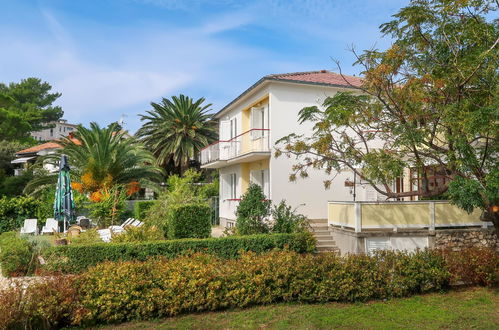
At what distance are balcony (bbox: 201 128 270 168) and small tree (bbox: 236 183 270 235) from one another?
15.6ft

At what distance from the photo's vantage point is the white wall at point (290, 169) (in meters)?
19.5

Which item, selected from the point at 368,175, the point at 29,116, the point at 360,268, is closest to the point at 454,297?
the point at 360,268

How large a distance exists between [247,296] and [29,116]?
5190 centimetres

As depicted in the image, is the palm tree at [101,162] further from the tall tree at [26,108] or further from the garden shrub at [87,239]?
the tall tree at [26,108]

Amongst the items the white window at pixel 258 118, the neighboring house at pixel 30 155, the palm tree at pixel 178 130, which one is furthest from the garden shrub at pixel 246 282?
the neighboring house at pixel 30 155

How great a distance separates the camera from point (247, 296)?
30.3 feet

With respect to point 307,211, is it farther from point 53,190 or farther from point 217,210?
point 53,190

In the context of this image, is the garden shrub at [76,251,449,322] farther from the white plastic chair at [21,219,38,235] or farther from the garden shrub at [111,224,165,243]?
the white plastic chair at [21,219,38,235]

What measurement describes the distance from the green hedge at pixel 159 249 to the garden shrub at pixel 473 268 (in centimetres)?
424

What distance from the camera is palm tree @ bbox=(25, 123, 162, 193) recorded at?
2617cm

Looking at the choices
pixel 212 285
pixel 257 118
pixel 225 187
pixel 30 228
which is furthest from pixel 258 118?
pixel 212 285

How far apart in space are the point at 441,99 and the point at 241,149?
40.1 feet

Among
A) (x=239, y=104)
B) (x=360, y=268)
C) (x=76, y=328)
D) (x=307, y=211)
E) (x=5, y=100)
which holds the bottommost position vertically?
(x=76, y=328)

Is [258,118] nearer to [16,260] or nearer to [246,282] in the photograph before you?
[16,260]
